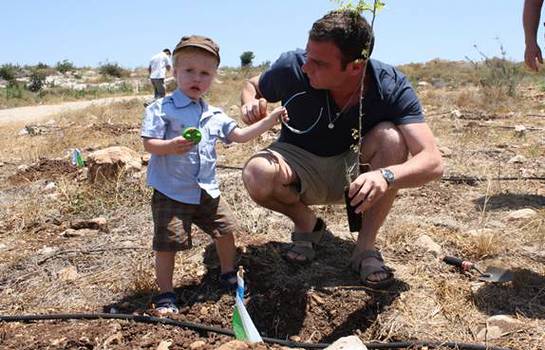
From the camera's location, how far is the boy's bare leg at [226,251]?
272 centimetres

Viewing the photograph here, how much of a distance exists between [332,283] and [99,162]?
8.19 feet

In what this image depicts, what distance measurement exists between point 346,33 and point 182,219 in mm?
1060

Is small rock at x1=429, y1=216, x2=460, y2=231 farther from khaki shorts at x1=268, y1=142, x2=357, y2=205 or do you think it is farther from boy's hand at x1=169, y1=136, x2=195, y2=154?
boy's hand at x1=169, y1=136, x2=195, y2=154

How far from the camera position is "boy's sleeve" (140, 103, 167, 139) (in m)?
2.53

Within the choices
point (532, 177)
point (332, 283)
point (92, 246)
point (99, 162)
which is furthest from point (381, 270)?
point (99, 162)

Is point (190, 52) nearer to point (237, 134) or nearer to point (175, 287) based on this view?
point (237, 134)

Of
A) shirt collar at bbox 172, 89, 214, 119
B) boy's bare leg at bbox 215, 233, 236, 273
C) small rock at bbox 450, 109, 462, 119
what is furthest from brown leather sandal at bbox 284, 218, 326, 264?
small rock at bbox 450, 109, 462, 119

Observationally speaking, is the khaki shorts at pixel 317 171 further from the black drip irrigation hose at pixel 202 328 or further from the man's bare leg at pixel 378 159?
the black drip irrigation hose at pixel 202 328

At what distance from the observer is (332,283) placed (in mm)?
2713

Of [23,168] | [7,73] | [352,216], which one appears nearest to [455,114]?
[23,168]

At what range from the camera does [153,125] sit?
2.54m

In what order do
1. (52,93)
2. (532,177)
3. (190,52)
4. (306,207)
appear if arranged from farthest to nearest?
(52,93), (532,177), (306,207), (190,52)

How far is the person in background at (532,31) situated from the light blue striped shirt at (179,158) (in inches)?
63.7

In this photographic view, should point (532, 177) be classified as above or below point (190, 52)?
below
